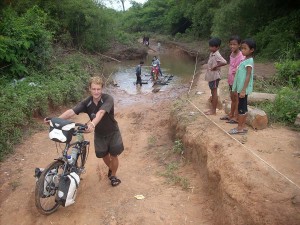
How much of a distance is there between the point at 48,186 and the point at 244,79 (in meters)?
3.56

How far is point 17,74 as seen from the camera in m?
11.1

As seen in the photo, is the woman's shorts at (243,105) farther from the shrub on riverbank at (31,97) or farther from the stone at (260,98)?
the shrub on riverbank at (31,97)

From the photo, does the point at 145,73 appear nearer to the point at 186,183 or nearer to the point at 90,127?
the point at 186,183

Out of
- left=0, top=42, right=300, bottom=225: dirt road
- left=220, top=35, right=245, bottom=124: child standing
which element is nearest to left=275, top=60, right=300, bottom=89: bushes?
left=220, top=35, right=245, bottom=124: child standing

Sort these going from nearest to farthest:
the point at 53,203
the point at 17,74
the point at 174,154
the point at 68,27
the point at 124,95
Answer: the point at 53,203 < the point at 174,154 < the point at 17,74 < the point at 124,95 < the point at 68,27

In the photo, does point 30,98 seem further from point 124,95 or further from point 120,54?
point 120,54

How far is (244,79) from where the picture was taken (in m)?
5.48

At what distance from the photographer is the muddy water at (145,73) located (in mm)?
17547

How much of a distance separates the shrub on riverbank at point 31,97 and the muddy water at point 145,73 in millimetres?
3824

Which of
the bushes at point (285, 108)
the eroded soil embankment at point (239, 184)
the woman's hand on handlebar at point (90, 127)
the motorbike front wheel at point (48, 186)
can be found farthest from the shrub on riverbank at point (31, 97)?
the bushes at point (285, 108)

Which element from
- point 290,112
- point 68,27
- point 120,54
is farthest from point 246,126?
point 120,54

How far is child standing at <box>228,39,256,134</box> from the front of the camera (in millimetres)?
5271

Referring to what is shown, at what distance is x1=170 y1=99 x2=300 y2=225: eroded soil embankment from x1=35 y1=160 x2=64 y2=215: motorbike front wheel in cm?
229

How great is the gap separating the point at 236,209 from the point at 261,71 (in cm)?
1059
